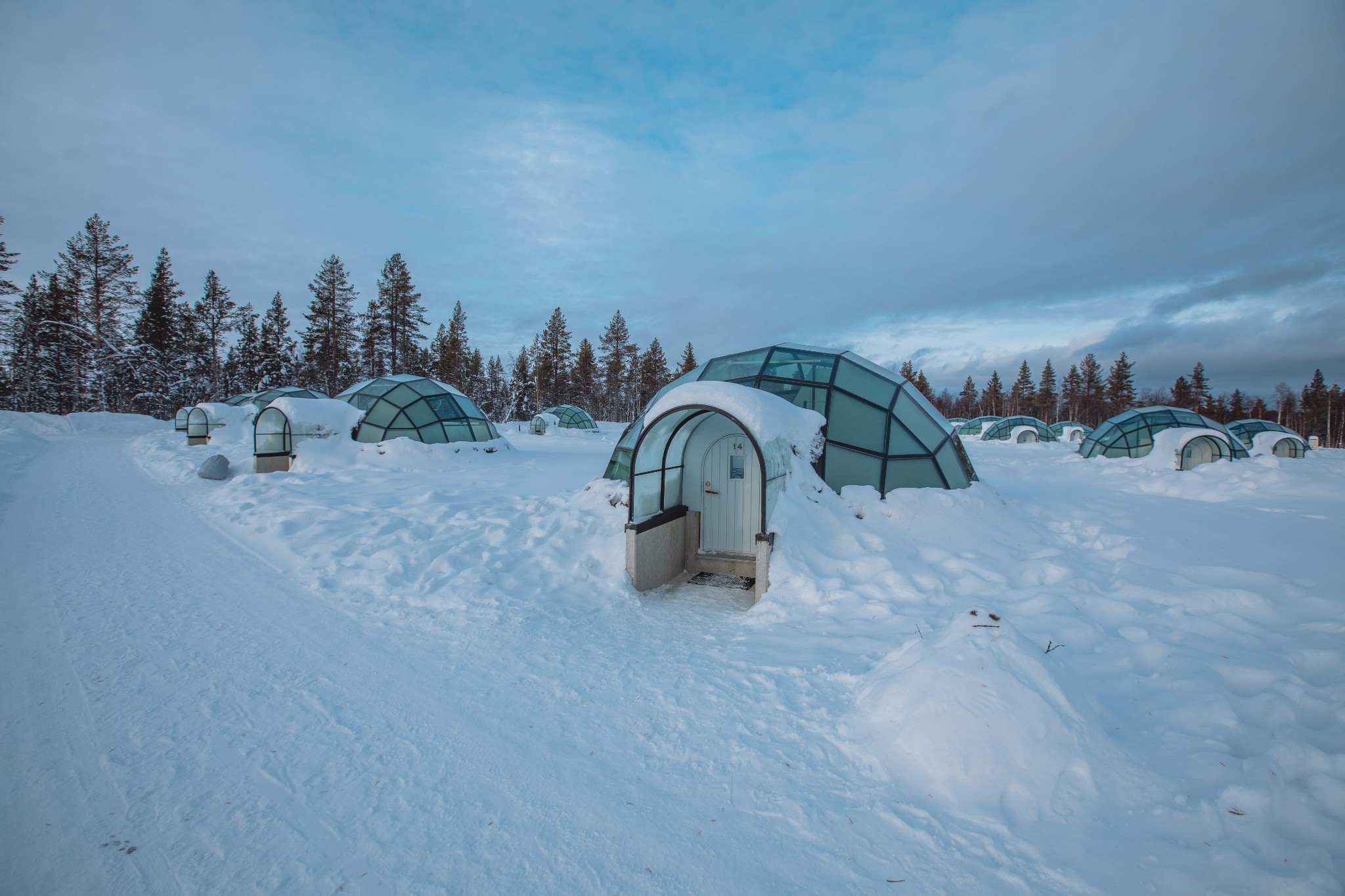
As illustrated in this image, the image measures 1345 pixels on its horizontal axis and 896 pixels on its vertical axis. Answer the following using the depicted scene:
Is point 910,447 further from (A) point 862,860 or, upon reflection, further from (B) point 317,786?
(B) point 317,786

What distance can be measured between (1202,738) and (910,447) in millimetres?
5537

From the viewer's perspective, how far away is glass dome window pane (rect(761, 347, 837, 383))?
8.85m

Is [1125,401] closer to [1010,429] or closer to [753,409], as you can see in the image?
[1010,429]

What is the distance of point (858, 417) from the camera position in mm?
8406

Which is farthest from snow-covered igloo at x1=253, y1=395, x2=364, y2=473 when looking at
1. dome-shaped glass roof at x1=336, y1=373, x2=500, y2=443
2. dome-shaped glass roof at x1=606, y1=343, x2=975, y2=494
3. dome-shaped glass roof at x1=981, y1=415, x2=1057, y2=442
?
dome-shaped glass roof at x1=981, y1=415, x2=1057, y2=442

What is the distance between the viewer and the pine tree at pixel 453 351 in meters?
44.1

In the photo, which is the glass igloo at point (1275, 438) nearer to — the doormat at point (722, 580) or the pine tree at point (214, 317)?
the doormat at point (722, 580)

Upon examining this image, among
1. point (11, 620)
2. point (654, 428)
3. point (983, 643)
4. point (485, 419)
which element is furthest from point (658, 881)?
point (485, 419)

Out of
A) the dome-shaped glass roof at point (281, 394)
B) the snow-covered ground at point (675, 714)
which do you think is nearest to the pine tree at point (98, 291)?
the dome-shaped glass roof at point (281, 394)

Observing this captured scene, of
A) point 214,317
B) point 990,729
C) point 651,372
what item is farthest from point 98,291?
point 990,729

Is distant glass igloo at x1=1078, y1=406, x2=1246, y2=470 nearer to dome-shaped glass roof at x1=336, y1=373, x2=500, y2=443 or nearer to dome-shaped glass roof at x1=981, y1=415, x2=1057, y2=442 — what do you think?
dome-shaped glass roof at x1=981, y1=415, x2=1057, y2=442

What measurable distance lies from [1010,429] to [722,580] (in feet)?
143

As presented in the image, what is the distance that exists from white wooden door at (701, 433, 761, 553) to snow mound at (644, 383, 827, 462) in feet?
2.59

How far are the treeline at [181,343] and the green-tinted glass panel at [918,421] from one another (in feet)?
127
